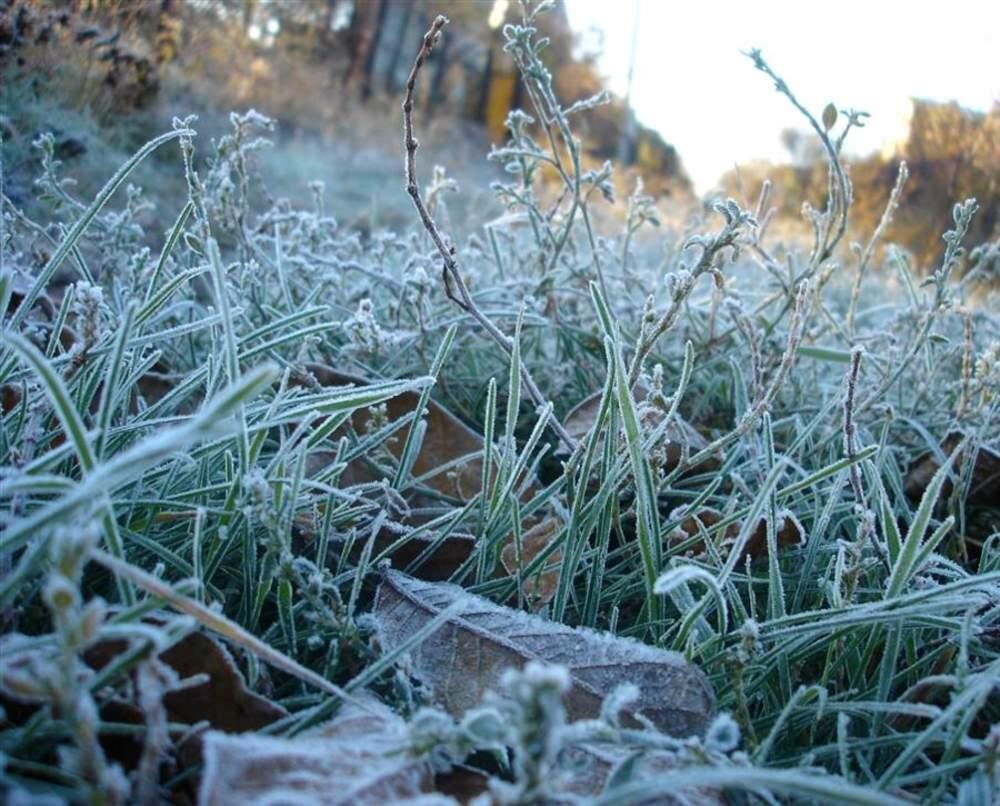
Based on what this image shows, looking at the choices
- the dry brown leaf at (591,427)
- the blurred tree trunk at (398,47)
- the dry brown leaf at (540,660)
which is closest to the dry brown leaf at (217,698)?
the dry brown leaf at (540,660)

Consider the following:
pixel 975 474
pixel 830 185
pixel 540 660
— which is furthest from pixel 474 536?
pixel 830 185

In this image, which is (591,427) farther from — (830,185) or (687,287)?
(830,185)

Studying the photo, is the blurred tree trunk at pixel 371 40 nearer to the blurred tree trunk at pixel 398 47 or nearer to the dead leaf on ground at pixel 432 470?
the blurred tree trunk at pixel 398 47

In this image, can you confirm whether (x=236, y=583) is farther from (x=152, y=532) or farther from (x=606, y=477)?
(x=606, y=477)

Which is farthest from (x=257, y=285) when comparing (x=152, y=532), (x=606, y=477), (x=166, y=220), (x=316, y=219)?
(x=166, y=220)

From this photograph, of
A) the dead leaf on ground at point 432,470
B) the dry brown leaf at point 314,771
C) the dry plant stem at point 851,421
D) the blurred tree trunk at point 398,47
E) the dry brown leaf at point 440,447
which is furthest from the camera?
the blurred tree trunk at point 398,47

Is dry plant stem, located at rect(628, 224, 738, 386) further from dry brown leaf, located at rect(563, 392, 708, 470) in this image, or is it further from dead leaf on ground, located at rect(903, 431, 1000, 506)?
dead leaf on ground, located at rect(903, 431, 1000, 506)
